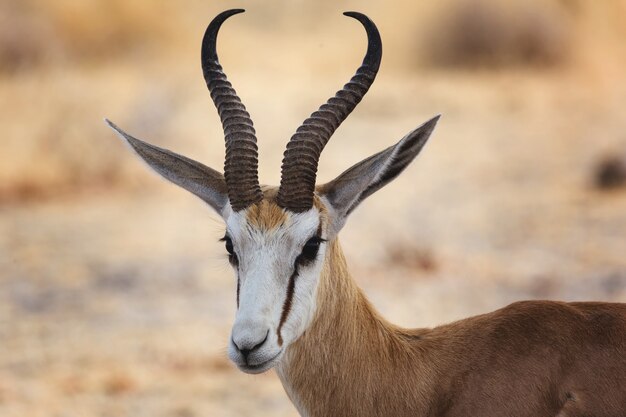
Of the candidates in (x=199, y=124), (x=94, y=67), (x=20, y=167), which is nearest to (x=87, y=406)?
(x=20, y=167)

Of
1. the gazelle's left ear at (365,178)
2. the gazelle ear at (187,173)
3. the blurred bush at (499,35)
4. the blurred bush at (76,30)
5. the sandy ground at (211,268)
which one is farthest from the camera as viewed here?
the blurred bush at (499,35)

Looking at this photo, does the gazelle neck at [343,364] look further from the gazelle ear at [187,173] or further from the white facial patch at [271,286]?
the gazelle ear at [187,173]

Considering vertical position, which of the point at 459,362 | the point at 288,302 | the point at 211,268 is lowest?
the point at 459,362

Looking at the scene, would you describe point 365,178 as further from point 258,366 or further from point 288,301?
point 258,366

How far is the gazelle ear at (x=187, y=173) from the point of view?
558cm

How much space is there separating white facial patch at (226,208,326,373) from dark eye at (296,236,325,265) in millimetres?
15

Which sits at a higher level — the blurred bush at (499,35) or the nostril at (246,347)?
the blurred bush at (499,35)

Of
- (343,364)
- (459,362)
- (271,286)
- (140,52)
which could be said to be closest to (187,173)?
(271,286)

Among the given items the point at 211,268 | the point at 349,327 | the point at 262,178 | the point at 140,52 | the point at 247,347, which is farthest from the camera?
the point at 140,52

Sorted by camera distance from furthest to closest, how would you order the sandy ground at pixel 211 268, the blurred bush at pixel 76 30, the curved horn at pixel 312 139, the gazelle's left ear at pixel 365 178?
the blurred bush at pixel 76 30 → the sandy ground at pixel 211 268 → the gazelle's left ear at pixel 365 178 → the curved horn at pixel 312 139

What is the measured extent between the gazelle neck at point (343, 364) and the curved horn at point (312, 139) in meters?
0.33

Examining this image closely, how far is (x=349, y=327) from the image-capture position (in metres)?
5.31

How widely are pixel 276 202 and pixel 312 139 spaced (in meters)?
0.36

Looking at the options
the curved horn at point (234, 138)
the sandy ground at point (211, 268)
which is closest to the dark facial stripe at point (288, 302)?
the curved horn at point (234, 138)
